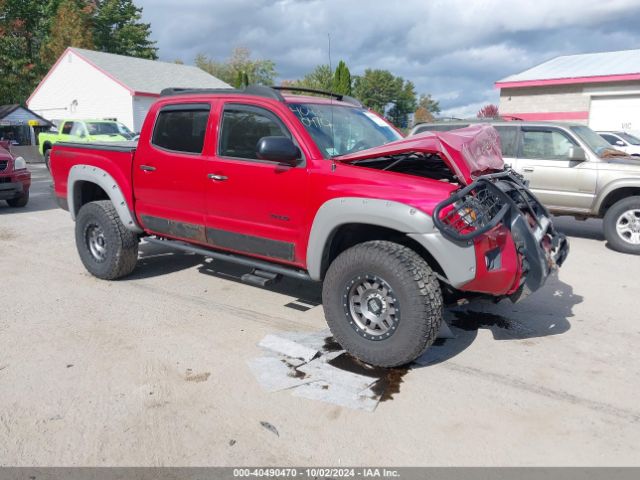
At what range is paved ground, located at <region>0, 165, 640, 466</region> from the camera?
2.92 meters

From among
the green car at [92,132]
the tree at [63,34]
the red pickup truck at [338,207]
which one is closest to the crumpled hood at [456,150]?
the red pickup truck at [338,207]

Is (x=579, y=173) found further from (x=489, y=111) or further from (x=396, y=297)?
(x=489, y=111)

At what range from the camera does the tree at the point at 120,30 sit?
48938 millimetres

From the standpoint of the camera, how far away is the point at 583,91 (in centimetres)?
2495

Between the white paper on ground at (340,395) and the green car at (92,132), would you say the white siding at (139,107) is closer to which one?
the green car at (92,132)

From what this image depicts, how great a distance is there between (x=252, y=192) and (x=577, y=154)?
5.58m

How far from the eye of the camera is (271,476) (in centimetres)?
271

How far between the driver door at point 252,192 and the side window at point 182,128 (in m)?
0.26

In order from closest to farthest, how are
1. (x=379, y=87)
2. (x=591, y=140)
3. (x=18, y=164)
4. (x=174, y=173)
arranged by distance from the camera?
(x=174, y=173) < (x=591, y=140) < (x=18, y=164) < (x=379, y=87)

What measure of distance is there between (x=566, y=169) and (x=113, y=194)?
638cm

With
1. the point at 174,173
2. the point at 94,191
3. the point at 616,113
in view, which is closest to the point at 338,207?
the point at 174,173

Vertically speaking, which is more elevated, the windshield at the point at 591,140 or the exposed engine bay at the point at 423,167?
the windshield at the point at 591,140

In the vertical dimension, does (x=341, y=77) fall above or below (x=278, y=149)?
above

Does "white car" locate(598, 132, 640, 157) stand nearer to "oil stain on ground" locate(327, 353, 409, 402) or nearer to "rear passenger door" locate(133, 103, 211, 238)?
"rear passenger door" locate(133, 103, 211, 238)
